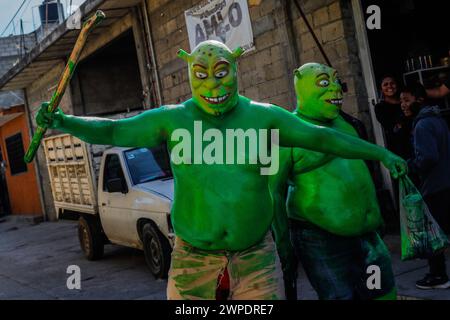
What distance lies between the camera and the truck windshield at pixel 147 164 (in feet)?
27.5

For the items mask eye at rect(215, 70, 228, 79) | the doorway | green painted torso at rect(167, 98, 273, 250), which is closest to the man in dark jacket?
green painted torso at rect(167, 98, 273, 250)

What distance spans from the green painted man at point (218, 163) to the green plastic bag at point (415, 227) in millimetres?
515

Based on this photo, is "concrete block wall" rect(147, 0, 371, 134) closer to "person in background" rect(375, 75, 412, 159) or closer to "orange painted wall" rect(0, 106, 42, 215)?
"person in background" rect(375, 75, 412, 159)

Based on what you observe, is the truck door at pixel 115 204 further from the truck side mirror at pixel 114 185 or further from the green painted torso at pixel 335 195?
the green painted torso at pixel 335 195

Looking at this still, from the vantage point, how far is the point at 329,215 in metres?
3.44

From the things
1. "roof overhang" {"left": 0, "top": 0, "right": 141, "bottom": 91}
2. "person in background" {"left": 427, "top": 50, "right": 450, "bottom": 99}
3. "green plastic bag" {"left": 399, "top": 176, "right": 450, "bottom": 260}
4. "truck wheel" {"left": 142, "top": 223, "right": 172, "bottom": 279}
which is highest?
"roof overhang" {"left": 0, "top": 0, "right": 141, "bottom": 91}

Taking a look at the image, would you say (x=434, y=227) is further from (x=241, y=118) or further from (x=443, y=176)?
(x=443, y=176)

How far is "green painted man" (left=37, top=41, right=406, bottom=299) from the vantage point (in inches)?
114

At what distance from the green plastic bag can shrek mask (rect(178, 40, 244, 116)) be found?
1.08m

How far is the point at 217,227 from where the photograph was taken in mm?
2883

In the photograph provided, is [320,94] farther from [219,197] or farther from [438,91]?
[438,91]

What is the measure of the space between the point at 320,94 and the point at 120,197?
17.9 ft
